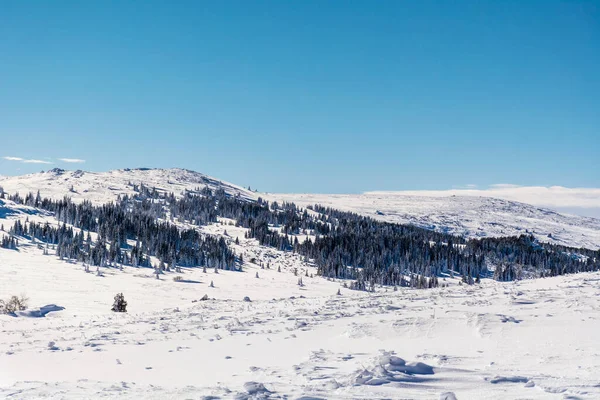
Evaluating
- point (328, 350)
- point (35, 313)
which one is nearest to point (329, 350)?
point (328, 350)

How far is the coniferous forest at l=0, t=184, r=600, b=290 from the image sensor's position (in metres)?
109

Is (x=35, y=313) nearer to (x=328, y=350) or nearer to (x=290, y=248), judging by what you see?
(x=328, y=350)

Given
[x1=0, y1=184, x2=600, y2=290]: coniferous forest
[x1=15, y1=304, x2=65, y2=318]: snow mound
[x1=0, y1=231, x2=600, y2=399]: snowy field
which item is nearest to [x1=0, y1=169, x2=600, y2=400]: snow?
[x1=0, y1=231, x2=600, y2=399]: snowy field

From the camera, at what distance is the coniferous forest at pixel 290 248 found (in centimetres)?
10890

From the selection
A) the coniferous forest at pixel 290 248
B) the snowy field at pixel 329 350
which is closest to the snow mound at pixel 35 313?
the snowy field at pixel 329 350

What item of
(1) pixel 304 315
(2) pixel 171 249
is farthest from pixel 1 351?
(2) pixel 171 249

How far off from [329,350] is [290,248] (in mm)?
133921

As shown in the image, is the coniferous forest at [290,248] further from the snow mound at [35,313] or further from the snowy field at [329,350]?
the snowy field at [329,350]

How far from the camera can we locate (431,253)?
14775cm

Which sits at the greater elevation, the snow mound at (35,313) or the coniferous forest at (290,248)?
the coniferous forest at (290,248)

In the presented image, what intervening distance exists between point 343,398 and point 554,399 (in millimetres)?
4603

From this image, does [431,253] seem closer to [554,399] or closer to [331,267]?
[331,267]

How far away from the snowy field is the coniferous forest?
233 ft

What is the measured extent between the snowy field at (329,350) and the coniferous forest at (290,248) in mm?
71078
